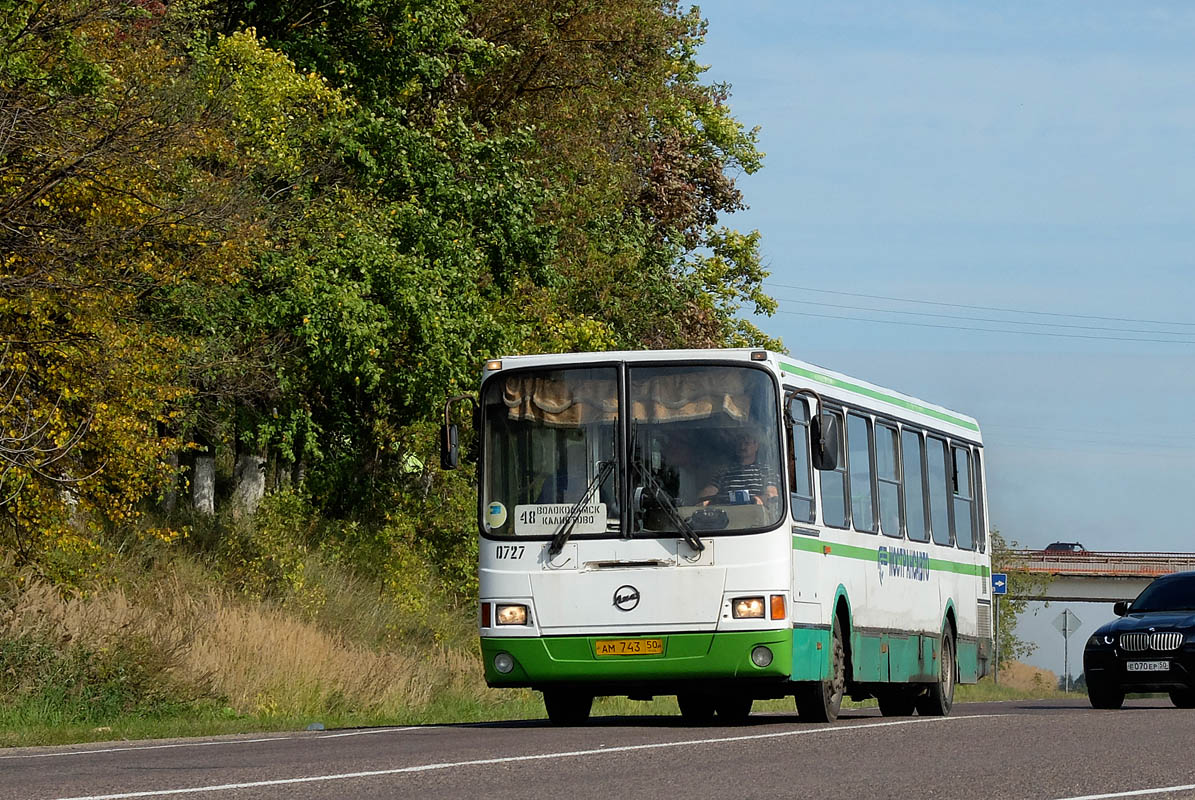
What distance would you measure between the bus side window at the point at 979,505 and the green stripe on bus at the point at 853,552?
71cm

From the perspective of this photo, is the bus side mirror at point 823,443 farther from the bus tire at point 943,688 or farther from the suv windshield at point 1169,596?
the suv windshield at point 1169,596

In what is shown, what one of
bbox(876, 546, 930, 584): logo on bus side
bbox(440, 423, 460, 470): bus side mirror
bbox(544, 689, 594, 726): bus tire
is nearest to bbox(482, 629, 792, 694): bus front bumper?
bbox(544, 689, 594, 726): bus tire

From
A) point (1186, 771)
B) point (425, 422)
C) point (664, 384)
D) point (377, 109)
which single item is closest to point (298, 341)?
point (425, 422)

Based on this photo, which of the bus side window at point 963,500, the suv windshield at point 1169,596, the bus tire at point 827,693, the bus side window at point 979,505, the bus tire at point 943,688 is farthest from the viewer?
the suv windshield at point 1169,596

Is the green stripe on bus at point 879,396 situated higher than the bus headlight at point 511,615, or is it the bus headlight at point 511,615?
the green stripe on bus at point 879,396

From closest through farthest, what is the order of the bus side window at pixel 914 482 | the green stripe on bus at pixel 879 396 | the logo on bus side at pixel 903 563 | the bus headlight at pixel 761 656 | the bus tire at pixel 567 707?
1. the bus headlight at pixel 761 656
2. the green stripe on bus at pixel 879 396
3. the bus tire at pixel 567 707
4. the logo on bus side at pixel 903 563
5. the bus side window at pixel 914 482

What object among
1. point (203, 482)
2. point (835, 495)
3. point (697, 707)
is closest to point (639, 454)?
point (835, 495)

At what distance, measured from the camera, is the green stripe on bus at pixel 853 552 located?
17297 millimetres

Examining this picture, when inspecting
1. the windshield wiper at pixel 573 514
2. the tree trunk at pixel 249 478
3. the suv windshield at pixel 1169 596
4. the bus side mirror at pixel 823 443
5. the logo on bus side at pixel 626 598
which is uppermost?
the tree trunk at pixel 249 478

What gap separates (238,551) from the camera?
30.8m

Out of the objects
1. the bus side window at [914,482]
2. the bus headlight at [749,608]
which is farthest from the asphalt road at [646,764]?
the bus side window at [914,482]

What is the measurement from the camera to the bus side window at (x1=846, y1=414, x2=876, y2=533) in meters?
19.1

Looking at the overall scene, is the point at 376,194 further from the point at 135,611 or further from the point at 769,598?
the point at 769,598

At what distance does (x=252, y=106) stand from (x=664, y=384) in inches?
480
